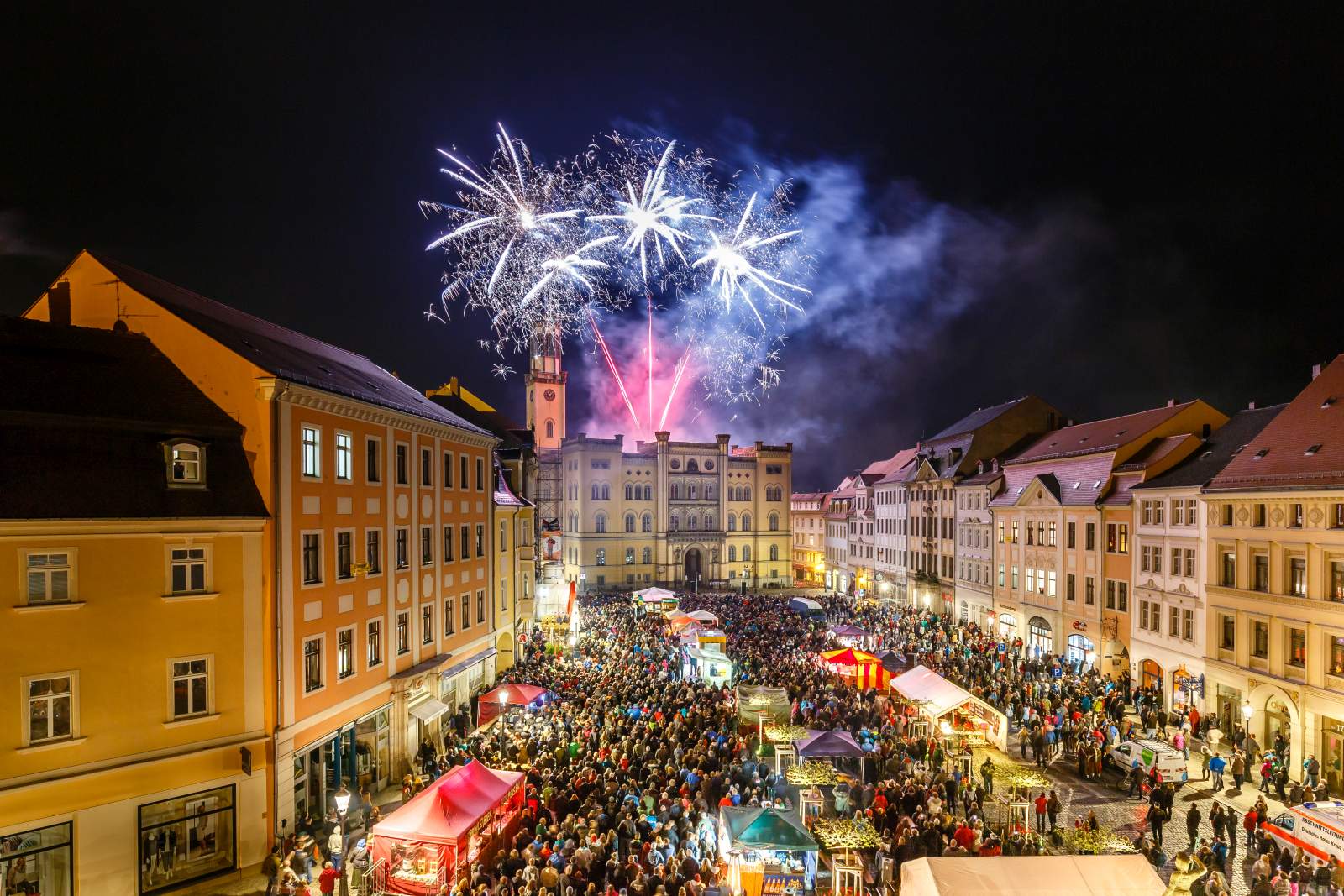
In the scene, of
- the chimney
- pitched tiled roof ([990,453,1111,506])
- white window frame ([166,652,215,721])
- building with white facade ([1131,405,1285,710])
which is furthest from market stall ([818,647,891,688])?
the chimney

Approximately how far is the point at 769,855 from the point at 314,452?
49.5ft

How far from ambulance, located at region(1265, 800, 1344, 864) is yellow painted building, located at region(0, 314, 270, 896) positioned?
23203mm

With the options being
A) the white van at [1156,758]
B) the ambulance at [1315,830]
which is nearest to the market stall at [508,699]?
the white van at [1156,758]

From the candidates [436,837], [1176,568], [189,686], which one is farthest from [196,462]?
[1176,568]

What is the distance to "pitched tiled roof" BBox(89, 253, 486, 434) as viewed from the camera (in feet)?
61.6

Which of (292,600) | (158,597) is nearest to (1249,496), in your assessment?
(292,600)

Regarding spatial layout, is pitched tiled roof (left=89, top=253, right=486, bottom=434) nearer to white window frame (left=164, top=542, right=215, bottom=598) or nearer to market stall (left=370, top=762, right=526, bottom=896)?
white window frame (left=164, top=542, right=215, bottom=598)

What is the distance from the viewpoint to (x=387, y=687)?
2294 centimetres

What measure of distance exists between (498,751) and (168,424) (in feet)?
43.4

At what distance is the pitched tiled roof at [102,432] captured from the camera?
1452cm

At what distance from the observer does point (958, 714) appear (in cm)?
2425

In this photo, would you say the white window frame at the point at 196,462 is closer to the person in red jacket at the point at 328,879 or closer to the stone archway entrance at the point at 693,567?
the person in red jacket at the point at 328,879

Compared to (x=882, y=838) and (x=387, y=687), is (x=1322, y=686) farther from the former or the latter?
(x=387, y=687)

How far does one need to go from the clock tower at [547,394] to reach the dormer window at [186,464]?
2822 inches
